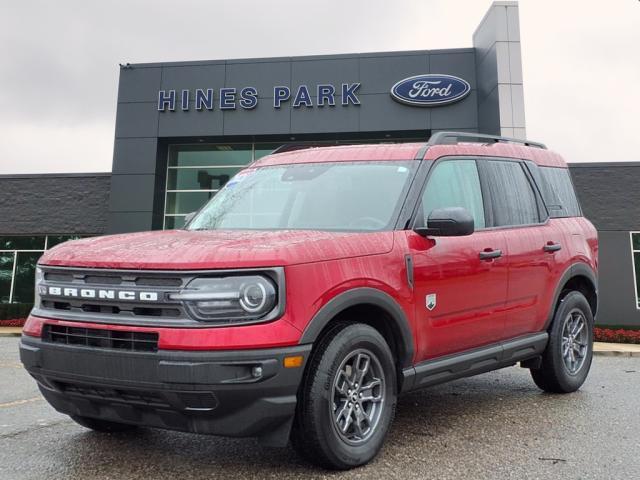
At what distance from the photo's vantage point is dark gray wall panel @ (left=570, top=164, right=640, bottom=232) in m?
20.2

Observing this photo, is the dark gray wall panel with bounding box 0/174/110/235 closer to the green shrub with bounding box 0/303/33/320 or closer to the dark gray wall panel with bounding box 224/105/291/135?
the green shrub with bounding box 0/303/33/320

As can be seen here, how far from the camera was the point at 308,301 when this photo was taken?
3109mm

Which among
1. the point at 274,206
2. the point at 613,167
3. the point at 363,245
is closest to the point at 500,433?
the point at 363,245

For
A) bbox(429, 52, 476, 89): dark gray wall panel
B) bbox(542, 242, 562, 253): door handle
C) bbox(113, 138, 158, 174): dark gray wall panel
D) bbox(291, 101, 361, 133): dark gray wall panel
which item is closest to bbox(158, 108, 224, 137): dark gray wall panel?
bbox(113, 138, 158, 174): dark gray wall panel

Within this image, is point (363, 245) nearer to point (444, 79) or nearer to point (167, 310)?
point (167, 310)

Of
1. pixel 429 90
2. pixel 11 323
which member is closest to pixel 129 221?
pixel 11 323

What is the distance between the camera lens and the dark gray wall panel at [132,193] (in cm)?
2362

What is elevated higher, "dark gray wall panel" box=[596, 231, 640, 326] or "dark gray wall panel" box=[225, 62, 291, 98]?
"dark gray wall panel" box=[225, 62, 291, 98]

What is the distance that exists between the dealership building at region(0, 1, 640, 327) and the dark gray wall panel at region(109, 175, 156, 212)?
0.04m

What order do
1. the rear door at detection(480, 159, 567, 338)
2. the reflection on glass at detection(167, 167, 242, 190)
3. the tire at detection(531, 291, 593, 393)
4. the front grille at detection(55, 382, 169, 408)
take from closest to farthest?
the front grille at detection(55, 382, 169, 408) < the rear door at detection(480, 159, 567, 338) < the tire at detection(531, 291, 593, 393) < the reflection on glass at detection(167, 167, 242, 190)

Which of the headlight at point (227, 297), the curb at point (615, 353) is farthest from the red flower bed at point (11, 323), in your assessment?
the headlight at point (227, 297)

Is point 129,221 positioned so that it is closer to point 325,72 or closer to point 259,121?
point 259,121

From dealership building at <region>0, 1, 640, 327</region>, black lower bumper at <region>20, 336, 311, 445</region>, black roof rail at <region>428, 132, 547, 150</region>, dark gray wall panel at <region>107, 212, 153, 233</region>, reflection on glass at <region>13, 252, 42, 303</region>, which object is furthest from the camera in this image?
reflection on glass at <region>13, 252, 42, 303</region>

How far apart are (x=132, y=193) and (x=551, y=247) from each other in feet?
69.1
